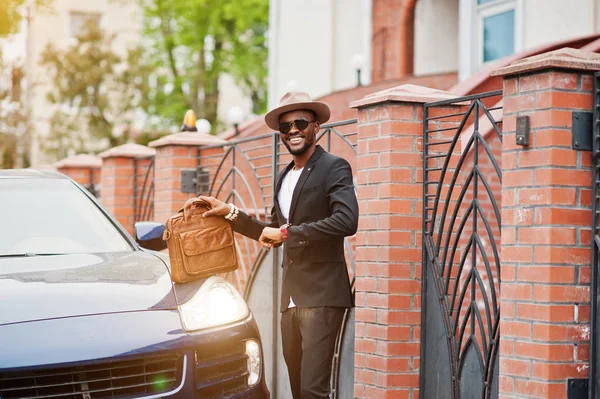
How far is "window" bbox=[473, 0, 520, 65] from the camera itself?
13.9m

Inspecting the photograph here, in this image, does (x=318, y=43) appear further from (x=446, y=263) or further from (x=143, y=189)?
Answer: (x=446, y=263)

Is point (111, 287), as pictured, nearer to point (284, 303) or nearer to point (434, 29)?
point (284, 303)

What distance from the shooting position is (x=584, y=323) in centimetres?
446

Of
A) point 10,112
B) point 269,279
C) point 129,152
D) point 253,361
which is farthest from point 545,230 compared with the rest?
point 10,112

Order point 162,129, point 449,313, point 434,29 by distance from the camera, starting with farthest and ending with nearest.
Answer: point 162,129 → point 434,29 → point 449,313

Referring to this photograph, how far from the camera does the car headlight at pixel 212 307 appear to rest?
15.5 feet

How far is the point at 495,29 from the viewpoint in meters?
14.3

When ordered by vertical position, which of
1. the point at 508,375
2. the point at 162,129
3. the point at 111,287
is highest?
the point at 162,129

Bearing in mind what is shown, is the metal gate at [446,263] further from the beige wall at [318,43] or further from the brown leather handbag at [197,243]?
→ the beige wall at [318,43]

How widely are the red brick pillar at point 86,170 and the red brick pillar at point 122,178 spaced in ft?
5.36

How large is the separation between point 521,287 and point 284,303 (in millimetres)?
1231

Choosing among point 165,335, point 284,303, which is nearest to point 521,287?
point 284,303

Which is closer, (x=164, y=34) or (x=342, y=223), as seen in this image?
(x=342, y=223)

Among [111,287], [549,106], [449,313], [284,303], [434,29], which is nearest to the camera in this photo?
[549,106]
